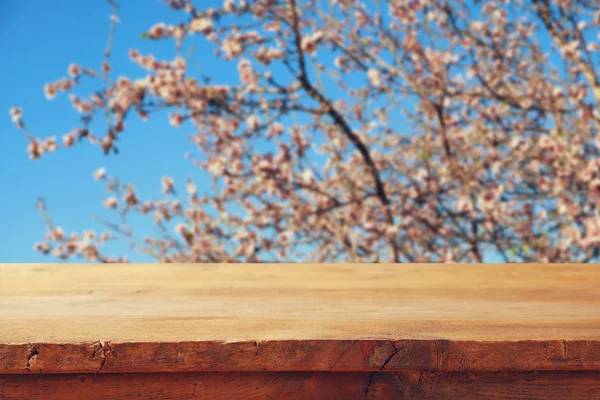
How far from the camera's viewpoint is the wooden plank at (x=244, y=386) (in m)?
0.74

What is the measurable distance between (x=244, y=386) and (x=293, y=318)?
0.16 m

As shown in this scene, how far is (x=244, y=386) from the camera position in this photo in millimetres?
749

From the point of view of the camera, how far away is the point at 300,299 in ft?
3.66

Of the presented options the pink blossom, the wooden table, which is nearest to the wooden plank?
the wooden table

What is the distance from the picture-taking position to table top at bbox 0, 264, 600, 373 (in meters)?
0.72

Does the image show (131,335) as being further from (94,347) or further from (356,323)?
(356,323)

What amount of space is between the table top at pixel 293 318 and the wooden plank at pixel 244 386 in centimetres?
3

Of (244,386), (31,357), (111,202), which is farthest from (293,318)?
(111,202)

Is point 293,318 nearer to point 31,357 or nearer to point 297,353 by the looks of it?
point 297,353

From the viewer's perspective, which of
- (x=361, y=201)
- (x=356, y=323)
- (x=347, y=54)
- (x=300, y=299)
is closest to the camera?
(x=356, y=323)

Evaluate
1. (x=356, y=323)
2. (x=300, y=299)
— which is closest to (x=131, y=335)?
(x=356, y=323)

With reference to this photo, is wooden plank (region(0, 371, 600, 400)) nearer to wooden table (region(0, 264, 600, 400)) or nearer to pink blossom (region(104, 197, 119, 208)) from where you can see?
wooden table (region(0, 264, 600, 400))

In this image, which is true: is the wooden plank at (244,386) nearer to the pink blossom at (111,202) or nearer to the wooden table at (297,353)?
the wooden table at (297,353)

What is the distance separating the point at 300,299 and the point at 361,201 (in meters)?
2.27
